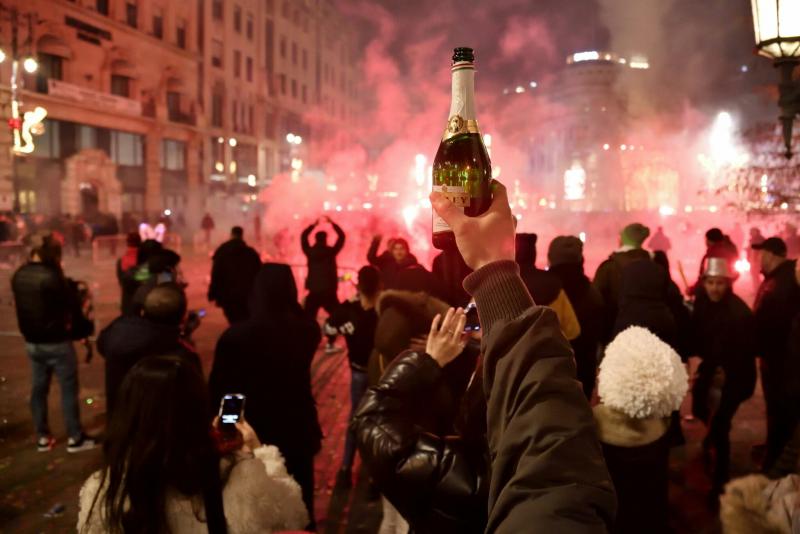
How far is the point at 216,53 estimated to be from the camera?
45.3 meters

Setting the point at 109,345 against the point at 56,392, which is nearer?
the point at 109,345

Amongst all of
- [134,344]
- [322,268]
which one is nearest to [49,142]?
[322,268]

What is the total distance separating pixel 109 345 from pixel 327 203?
1380 inches

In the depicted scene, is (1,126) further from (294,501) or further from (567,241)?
(294,501)

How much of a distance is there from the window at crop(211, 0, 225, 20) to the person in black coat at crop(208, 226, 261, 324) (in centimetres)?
4197

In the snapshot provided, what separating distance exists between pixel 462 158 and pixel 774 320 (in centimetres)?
497

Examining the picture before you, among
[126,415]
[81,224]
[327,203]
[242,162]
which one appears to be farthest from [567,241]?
[242,162]

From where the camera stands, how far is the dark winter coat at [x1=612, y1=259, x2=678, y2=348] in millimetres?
5059

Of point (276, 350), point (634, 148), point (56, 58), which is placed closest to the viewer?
point (276, 350)

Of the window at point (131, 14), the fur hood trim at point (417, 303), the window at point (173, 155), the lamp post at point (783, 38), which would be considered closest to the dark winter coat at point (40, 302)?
the fur hood trim at point (417, 303)

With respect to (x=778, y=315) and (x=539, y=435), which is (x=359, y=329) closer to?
(x=778, y=315)

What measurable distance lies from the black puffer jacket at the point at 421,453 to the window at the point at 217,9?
47.8 meters

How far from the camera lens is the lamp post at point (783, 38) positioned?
4.29 metres

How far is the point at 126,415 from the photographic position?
2.16m
